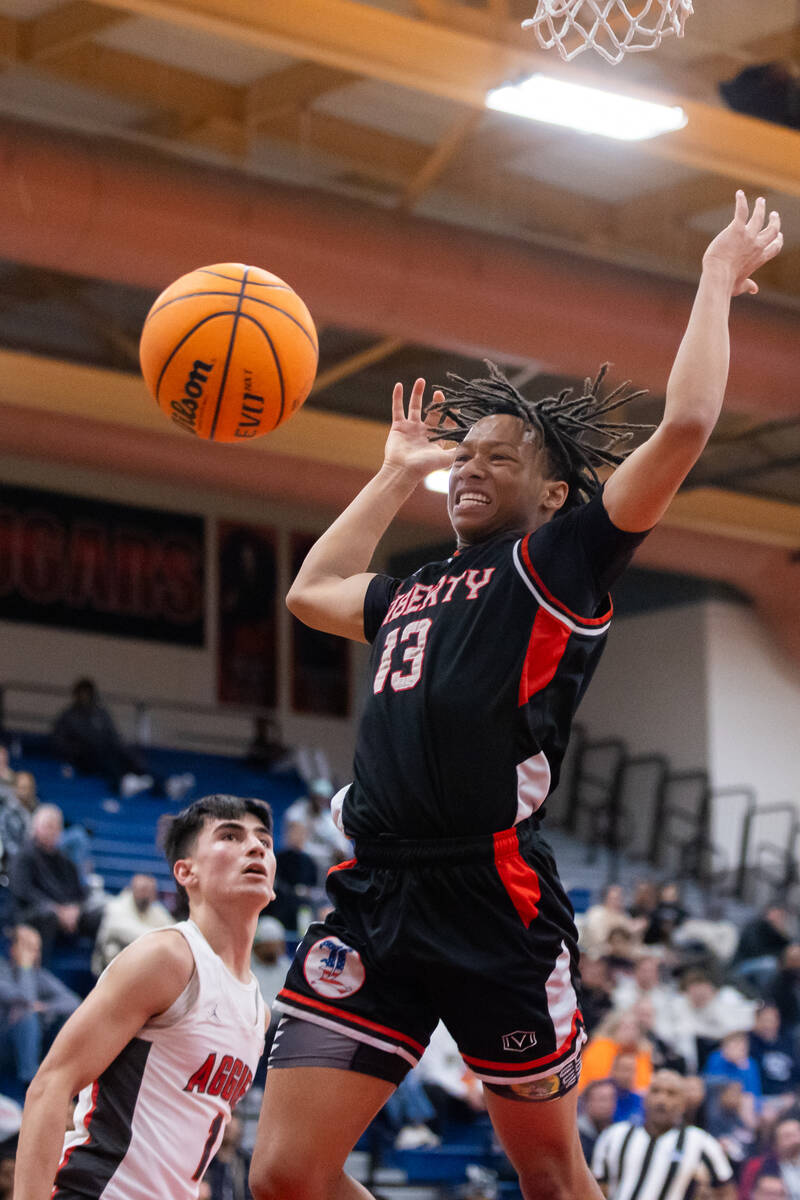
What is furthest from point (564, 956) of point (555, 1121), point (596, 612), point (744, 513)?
point (744, 513)

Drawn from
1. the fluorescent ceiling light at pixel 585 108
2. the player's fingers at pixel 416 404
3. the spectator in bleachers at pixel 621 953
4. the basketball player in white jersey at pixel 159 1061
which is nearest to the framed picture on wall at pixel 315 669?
the spectator in bleachers at pixel 621 953

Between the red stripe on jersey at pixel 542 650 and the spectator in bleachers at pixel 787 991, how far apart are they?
11.0 meters

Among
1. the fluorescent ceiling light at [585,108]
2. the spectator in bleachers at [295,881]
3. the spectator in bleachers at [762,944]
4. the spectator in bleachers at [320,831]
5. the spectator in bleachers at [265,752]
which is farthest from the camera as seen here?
the spectator in bleachers at [265,752]

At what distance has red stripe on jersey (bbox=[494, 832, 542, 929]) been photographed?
344cm

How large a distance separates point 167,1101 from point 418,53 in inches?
284

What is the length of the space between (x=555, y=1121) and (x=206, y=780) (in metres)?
15.2

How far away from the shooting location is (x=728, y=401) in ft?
42.3

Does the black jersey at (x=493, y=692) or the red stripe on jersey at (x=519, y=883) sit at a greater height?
the black jersey at (x=493, y=692)

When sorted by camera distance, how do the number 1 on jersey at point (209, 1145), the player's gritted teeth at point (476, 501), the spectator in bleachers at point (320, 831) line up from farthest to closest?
the spectator in bleachers at point (320, 831), the number 1 on jersey at point (209, 1145), the player's gritted teeth at point (476, 501)

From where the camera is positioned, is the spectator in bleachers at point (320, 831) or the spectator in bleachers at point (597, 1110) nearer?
the spectator in bleachers at point (597, 1110)

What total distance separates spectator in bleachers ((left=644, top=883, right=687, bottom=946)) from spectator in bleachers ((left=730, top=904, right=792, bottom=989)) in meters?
0.61

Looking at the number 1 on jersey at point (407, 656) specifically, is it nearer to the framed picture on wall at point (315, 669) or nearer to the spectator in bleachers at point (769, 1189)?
the spectator in bleachers at point (769, 1189)

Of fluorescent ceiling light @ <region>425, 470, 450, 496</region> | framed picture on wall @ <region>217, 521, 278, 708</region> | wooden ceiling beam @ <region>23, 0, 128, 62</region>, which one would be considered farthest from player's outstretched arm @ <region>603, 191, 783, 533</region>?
framed picture on wall @ <region>217, 521, 278, 708</region>

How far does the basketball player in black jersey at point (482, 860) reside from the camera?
340cm
